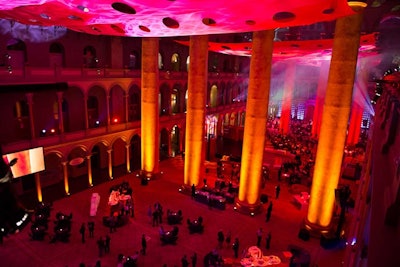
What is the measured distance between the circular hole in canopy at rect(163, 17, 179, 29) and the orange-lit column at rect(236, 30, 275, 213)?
5365 millimetres

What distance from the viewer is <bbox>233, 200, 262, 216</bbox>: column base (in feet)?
57.3

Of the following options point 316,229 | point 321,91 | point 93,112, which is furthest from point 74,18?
point 321,91

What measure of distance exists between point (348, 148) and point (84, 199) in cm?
2699

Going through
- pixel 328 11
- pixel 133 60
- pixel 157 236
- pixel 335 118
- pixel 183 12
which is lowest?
pixel 157 236

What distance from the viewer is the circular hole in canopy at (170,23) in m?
11.4

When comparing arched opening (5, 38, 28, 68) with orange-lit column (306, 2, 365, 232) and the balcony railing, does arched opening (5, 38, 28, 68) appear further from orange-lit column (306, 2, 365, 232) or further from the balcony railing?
orange-lit column (306, 2, 365, 232)

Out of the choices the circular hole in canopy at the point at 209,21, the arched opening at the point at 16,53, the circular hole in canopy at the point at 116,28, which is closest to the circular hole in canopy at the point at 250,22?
the circular hole in canopy at the point at 209,21

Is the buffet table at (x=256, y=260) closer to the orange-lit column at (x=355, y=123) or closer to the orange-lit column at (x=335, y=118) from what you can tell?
the orange-lit column at (x=335, y=118)

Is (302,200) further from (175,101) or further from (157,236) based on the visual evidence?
(175,101)

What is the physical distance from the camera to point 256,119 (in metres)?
16.4

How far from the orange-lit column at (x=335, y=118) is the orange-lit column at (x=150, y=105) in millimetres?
11950

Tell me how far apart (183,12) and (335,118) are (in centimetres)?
878

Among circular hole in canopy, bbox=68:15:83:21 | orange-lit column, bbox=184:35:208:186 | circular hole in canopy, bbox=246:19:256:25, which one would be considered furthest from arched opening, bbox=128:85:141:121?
circular hole in canopy, bbox=246:19:256:25

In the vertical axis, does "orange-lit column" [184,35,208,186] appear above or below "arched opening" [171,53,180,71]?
below
